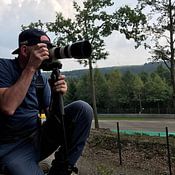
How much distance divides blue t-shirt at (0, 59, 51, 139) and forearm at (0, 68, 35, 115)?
10 centimetres

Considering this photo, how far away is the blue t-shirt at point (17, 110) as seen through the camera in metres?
2.48

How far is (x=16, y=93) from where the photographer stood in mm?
2330

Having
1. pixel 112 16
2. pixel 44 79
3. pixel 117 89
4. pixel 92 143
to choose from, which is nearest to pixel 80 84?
pixel 117 89

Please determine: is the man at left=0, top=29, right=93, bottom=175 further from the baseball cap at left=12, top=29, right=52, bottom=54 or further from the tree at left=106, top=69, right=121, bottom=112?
the tree at left=106, top=69, right=121, bottom=112

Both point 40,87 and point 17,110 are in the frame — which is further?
point 40,87

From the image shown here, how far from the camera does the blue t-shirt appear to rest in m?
2.48

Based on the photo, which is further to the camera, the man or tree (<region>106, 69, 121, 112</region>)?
tree (<region>106, 69, 121, 112</region>)

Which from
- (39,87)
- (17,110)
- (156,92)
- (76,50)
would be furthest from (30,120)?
(156,92)

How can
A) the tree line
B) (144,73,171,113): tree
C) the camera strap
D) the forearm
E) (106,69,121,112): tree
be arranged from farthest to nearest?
1. (106,69,121,112): tree
2. the tree line
3. (144,73,171,113): tree
4. the camera strap
5. the forearm

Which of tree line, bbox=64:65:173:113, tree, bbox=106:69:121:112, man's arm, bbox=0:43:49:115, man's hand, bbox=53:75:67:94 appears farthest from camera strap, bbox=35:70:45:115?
tree, bbox=106:69:121:112

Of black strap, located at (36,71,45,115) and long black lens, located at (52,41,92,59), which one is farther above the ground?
long black lens, located at (52,41,92,59)

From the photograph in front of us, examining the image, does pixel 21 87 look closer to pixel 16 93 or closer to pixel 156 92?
pixel 16 93

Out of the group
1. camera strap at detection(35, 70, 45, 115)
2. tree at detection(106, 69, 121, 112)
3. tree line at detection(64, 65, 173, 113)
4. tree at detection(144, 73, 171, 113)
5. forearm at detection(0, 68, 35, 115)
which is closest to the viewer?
forearm at detection(0, 68, 35, 115)

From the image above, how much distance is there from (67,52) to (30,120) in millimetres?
488
